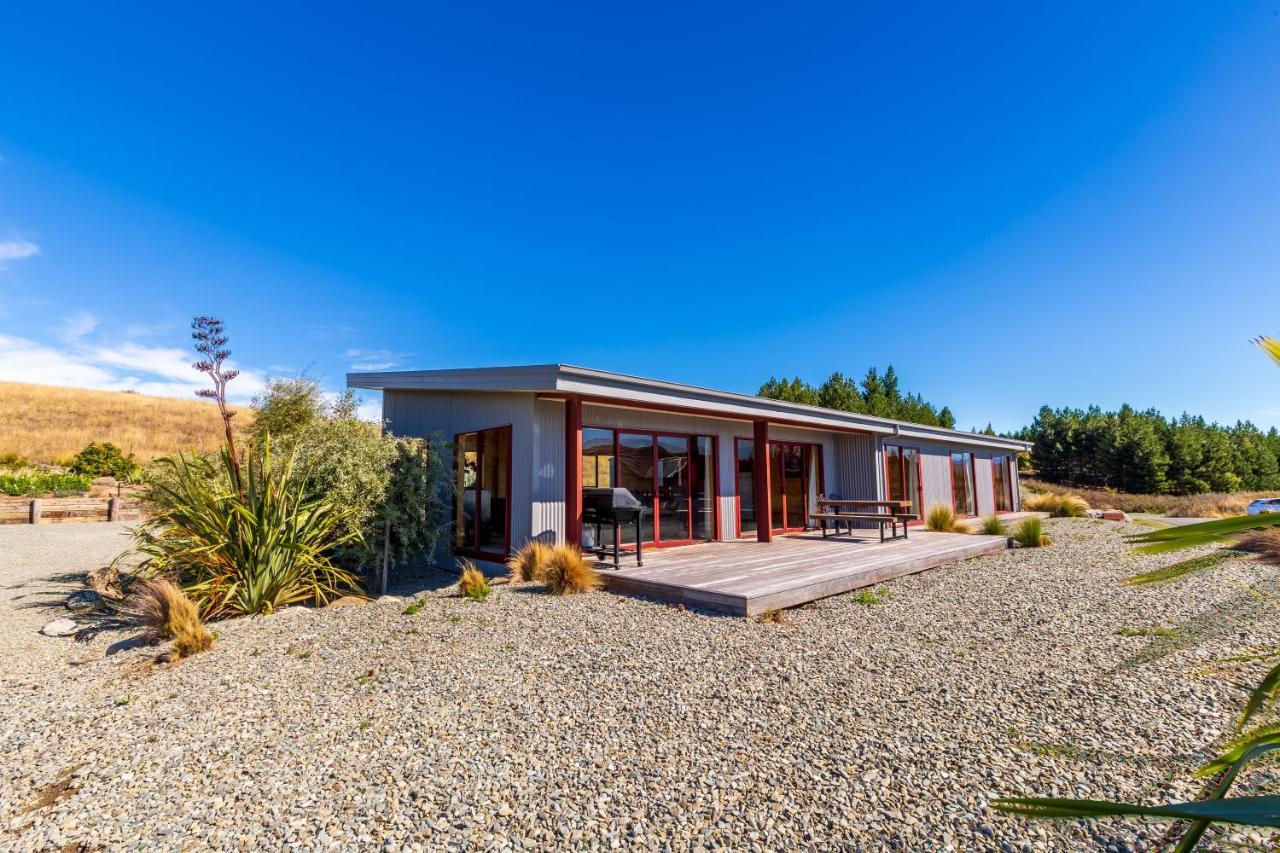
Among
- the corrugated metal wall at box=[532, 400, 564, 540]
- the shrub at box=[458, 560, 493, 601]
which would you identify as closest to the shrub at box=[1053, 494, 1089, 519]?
the corrugated metal wall at box=[532, 400, 564, 540]

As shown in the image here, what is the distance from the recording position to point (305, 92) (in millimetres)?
10836

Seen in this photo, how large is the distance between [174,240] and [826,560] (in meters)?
14.2

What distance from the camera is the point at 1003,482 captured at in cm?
1881

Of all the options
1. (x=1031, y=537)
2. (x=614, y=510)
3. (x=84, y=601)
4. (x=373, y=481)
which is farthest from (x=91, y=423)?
(x=1031, y=537)

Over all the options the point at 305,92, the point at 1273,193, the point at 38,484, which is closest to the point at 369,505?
the point at 1273,193

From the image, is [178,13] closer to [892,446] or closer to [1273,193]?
[1273,193]

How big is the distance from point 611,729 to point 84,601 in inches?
286

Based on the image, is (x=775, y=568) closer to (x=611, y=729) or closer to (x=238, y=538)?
(x=611, y=729)

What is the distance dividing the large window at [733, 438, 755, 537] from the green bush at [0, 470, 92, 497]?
62.1 ft

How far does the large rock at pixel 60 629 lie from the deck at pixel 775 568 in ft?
17.4

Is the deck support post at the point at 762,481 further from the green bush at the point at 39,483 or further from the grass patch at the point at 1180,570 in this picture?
the green bush at the point at 39,483

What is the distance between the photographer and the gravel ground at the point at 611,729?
8.30ft

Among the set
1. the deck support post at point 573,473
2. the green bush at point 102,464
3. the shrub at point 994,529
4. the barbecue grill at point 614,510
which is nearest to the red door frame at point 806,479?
the shrub at point 994,529

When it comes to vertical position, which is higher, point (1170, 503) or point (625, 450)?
point (625, 450)
